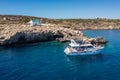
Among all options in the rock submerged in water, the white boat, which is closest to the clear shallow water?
the white boat

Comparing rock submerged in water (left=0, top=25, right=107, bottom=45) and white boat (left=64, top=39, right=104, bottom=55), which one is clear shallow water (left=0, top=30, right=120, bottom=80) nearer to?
white boat (left=64, top=39, right=104, bottom=55)

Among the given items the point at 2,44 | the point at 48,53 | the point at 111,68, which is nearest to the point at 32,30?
the point at 2,44

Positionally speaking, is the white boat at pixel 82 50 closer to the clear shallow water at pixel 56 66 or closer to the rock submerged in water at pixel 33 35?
the clear shallow water at pixel 56 66

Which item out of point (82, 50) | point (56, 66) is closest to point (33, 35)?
point (82, 50)

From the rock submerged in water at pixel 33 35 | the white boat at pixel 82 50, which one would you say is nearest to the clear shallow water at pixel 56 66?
the white boat at pixel 82 50

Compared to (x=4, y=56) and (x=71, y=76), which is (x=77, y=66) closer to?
(x=71, y=76)

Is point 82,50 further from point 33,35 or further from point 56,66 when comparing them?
point 33,35
